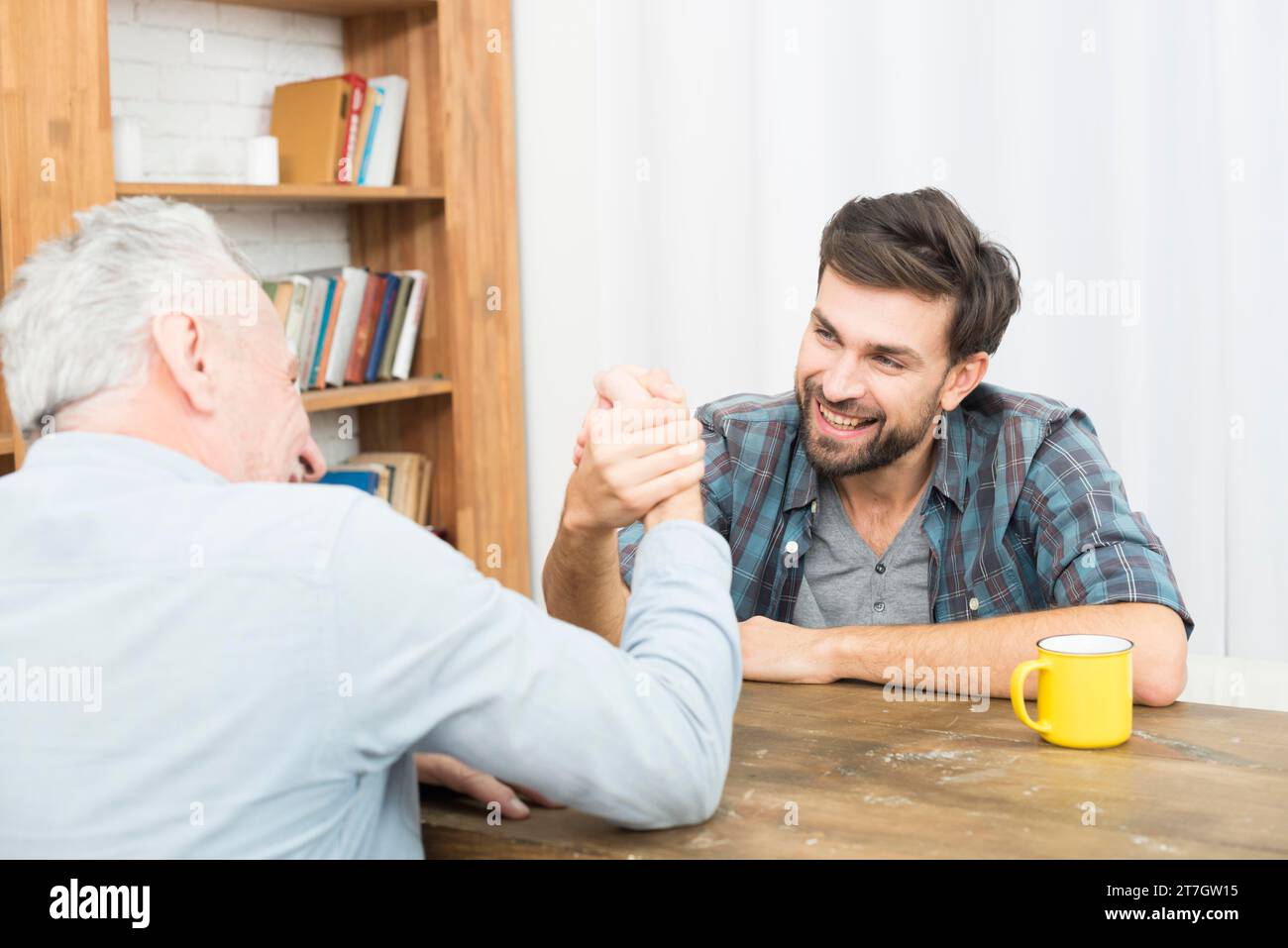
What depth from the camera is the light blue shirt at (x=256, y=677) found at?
94 centimetres

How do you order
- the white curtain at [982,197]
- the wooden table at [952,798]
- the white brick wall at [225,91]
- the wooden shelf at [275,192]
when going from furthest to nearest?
1. the white brick wall at [225,91]
2. the wooden shelf at [275,192]
3. the white curtain at [982,197]
4. the wooden table at [952,798]

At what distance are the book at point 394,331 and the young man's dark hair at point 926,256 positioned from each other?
1695mm

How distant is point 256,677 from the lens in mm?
940

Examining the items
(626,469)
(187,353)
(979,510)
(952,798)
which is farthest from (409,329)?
(952,798)

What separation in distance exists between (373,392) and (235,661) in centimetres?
245

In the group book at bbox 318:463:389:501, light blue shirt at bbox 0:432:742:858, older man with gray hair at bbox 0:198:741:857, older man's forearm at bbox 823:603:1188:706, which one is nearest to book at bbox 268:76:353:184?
book at bbox 318:463:389:501

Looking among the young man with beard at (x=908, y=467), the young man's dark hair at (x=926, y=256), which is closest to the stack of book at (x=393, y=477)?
the young man with beard at (x=908, y=467)

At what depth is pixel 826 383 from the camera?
2037mm

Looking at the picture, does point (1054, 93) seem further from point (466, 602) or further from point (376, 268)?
point (466, 602)

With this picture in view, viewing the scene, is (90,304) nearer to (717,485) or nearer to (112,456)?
(112,456)

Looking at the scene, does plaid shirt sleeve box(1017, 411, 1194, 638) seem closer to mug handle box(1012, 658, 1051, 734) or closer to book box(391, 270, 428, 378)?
mug handle box(1012, 658, 1051, 734)

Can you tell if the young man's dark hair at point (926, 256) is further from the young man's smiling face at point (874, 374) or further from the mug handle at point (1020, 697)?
the mug handle at point (1020, 697)

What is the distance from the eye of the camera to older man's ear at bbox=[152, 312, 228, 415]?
107 centimetres

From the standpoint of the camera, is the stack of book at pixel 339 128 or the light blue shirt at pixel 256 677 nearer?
the light blue shirt at pixel 256 677
